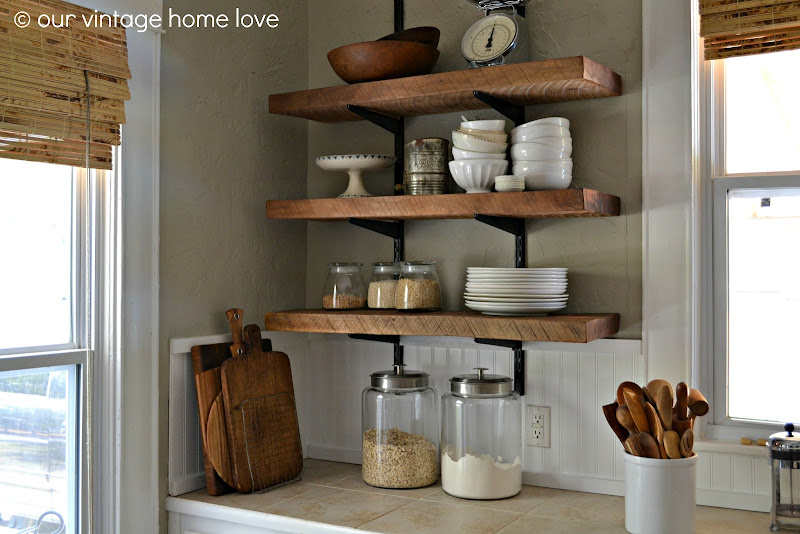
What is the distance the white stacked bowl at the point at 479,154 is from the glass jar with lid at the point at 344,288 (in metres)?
0.44

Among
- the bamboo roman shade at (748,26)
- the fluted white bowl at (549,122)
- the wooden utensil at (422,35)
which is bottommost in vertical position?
the fluted white bowl at (549,122)

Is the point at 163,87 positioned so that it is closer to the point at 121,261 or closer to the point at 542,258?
the point at 121,261

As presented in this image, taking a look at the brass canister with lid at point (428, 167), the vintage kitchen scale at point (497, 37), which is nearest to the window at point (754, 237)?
the vintage kitchen scale at point (497, 37)

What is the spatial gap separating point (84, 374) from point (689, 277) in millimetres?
1449

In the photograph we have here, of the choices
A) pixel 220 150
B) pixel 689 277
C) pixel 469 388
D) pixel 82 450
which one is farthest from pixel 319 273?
pixel 689 277

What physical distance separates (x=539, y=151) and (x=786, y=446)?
2.79 feet

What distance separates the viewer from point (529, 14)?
2.10 meters

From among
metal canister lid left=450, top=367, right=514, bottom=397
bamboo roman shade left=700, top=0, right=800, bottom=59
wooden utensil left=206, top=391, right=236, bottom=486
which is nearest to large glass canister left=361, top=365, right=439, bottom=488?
metal canister lid left=450, top=367, right=514, bottom=397

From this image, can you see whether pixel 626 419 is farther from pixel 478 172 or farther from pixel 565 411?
pixel 478 172

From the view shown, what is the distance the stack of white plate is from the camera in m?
1.88

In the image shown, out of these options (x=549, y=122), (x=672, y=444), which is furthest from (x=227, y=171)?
(x=672, y=444)

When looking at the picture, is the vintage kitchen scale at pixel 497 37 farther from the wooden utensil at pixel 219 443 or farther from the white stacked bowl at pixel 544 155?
the wooden utensil at pixel 219 443

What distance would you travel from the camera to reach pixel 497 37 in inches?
76.5

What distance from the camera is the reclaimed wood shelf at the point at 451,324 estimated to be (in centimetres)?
175
